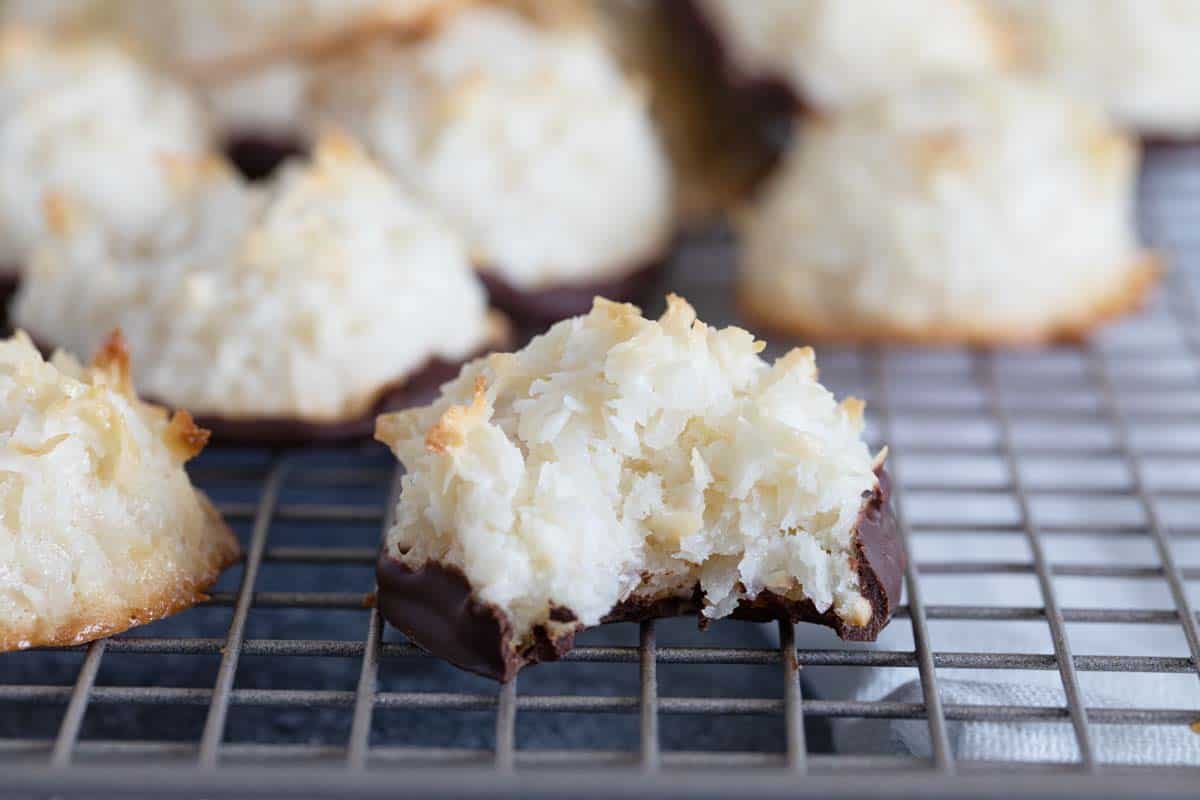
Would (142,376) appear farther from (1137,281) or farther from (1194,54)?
(1194,54)

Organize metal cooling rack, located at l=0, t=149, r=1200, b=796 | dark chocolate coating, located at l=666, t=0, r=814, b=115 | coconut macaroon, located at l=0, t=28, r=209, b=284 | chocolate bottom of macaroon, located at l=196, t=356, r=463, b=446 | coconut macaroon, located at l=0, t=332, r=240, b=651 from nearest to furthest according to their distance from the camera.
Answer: metal cooling rack, located at l=0, t=149, r=1200, b=796 < coconut macaroon, located at l=0, t=332, r=240, b=651 < chocolate bottom of macaroon, located at l=196, t=356, r=463, b=446 < coconut macaroon, located at l=0, t=28, r=209, b=284 < dark chocolate coating, located at l=666, t=0, r=814, b=115

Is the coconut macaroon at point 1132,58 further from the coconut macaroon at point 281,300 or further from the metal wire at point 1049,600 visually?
the coconut macaroon at point 281,300

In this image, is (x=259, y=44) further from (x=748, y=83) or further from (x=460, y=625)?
(x=460, y=625)

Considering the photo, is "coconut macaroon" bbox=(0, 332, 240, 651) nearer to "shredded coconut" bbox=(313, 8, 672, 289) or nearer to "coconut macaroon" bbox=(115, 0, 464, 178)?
"shredded coconut" bbox=(313, 8, 672, 289)

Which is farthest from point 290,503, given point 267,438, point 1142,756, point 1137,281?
point 1137,281

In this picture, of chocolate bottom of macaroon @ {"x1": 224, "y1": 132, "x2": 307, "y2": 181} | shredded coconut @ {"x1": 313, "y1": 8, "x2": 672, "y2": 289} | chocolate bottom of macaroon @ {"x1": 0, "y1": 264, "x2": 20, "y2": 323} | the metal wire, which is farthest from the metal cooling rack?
chocolate bottom of macaroon @ {"x1": 224, "y1": 132, "x2": 307, "y2": 181}

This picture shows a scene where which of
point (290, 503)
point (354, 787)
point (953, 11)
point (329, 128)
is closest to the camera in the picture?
point (354, 787)
